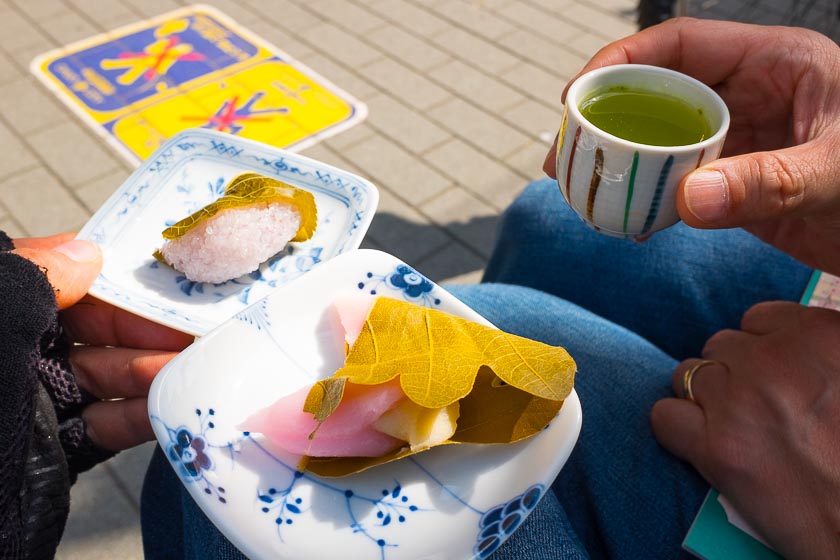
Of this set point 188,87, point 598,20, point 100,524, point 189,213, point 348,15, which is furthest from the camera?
point 598,20

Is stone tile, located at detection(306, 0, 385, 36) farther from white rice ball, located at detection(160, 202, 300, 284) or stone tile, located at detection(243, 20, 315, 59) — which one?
white rice ball, located at detection(160, 202, 300, 284)

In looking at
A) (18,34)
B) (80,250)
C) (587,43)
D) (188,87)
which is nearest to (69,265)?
(80,250)

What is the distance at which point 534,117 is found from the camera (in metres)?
3.77

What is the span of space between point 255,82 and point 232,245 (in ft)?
7.16

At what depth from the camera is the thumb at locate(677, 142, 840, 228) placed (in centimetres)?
130

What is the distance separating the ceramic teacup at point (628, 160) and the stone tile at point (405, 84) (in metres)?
2.38

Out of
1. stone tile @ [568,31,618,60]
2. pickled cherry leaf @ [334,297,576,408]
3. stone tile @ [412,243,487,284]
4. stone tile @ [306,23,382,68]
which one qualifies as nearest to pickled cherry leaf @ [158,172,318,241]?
pickled cherry leaf @ [334,297,576,408]

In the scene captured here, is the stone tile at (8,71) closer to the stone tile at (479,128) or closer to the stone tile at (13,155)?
the stone tile at (13,155)

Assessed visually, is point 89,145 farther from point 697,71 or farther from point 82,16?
point 697,71

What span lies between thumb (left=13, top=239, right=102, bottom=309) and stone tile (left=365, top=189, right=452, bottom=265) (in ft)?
5.03

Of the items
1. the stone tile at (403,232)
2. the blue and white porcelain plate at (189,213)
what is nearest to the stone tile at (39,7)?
the stone tile at (403,232)

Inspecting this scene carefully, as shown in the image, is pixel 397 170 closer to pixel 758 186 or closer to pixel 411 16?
pixel 411 16

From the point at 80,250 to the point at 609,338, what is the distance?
3.98ft

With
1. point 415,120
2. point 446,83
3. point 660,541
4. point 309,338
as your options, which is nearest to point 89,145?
point 415,120
